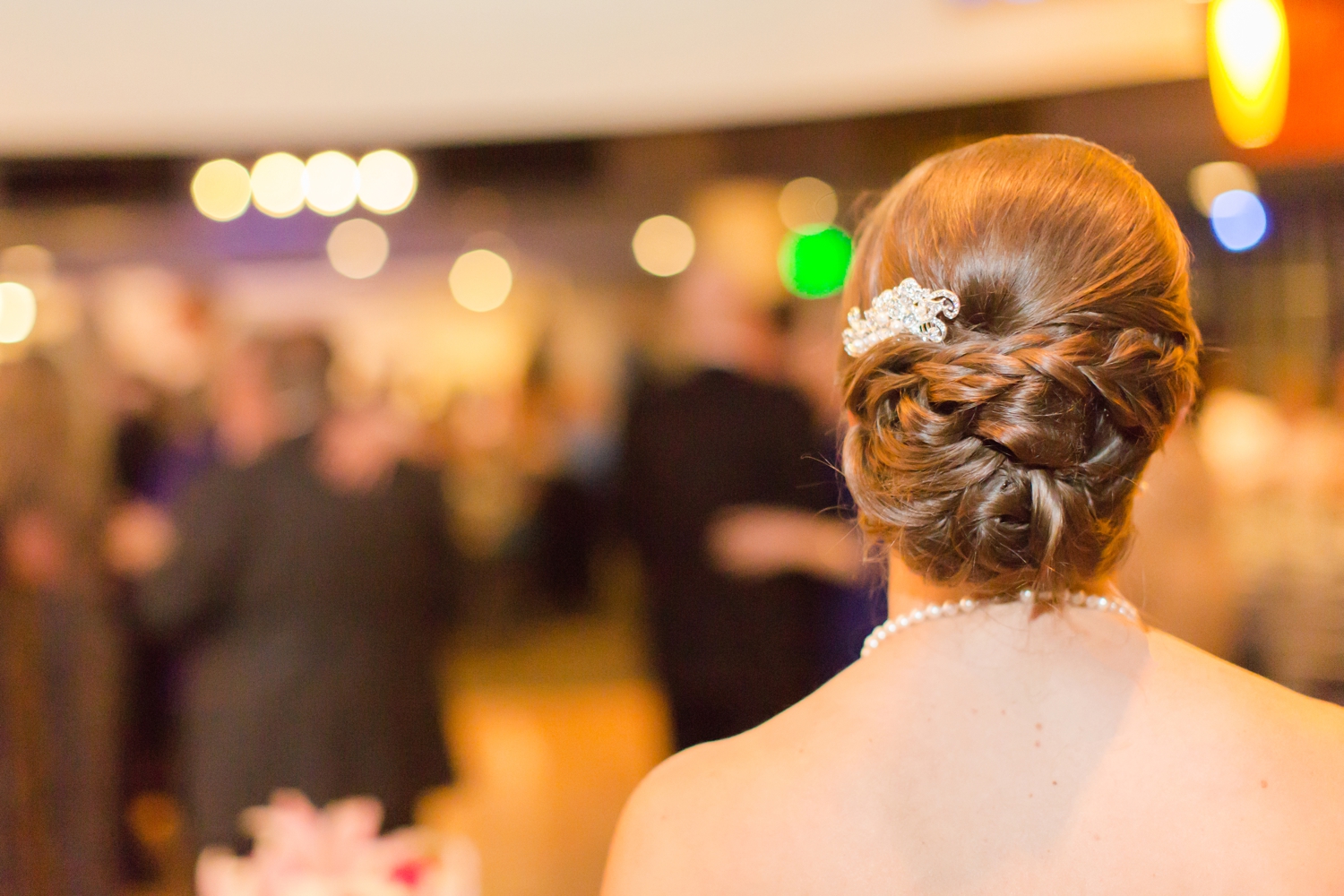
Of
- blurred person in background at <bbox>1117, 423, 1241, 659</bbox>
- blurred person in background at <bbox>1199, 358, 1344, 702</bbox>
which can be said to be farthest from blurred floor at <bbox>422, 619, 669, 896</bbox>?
blurred person in background at <bbox>1199, 358, 1344, 702</bbox>

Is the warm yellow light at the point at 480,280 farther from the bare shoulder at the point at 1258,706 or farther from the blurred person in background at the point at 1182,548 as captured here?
the bare shoulder at the point at 1258,706

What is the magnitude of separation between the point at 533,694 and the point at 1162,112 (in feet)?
12.0

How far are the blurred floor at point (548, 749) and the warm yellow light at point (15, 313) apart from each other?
6.58 ft

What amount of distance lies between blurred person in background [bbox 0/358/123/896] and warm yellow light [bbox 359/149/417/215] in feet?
4.53

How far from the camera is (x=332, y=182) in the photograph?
11.4ft

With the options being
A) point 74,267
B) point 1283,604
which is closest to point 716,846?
point 1283,604

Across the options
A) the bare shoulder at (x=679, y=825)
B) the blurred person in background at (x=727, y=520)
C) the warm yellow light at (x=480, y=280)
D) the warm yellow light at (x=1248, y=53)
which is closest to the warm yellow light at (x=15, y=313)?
the warm yellow light at (x=480, y=280)

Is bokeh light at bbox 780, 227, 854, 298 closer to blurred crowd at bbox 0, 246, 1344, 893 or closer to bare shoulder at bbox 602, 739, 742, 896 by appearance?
blurred crowd at bbox 0, 246, 1344, 893

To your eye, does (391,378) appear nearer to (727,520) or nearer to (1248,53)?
(727,520)

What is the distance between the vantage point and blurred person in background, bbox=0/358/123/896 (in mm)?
2232

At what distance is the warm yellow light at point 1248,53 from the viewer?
172cm

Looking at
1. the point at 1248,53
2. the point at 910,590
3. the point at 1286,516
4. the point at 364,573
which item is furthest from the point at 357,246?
the point at 910,590

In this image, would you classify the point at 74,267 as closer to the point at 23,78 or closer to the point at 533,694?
the point at 23,78

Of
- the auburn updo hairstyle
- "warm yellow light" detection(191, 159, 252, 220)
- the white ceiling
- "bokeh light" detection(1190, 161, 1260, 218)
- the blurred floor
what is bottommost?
the blurred floor
